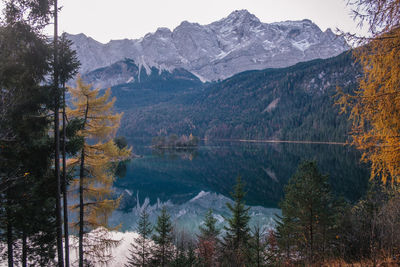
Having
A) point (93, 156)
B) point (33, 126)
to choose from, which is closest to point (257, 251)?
point (33, 126)

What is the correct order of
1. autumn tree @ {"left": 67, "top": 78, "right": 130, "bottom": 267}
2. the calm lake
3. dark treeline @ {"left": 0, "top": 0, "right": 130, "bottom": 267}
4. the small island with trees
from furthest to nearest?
1. the small island with trees
2. the calm lake
3. autumn tree @ {"left": 67, "top": 78, "right": 130, "bottom": 267}
4. dark treeline @ {"left": 0, "top": 0, "right": 130, "bottom": 267}

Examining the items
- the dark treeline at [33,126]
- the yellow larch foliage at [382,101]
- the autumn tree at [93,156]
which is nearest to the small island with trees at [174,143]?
the autumn tree at [93,156]

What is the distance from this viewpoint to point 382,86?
5.82 m

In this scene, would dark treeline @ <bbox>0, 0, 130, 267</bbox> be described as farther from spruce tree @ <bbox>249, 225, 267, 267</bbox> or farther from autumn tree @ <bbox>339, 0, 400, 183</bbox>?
autumn tree @ <bbox>339, 0, 400, 183</bbox>

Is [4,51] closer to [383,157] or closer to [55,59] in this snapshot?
[55,59]

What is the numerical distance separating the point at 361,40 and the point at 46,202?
11.7 metres

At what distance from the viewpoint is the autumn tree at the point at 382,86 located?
5.42m

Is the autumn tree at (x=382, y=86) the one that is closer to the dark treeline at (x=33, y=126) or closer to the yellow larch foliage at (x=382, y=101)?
the yellow larch foliage at (x=382, y=101)

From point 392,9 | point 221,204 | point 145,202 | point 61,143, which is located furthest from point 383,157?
point 145,202

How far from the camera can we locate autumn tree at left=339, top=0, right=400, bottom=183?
17.8ft

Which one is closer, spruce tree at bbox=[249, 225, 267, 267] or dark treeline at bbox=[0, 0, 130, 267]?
spruce tree at bbox=[249, 225, 267, 267]

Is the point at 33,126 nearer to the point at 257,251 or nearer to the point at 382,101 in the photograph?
the point at 257,251

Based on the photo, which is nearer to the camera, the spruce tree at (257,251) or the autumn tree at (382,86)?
the autumn tree at (382,86)

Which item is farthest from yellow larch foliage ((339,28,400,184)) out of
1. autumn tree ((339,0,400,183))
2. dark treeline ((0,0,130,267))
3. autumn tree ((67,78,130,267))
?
autumn tree ((67,78,130,267))
